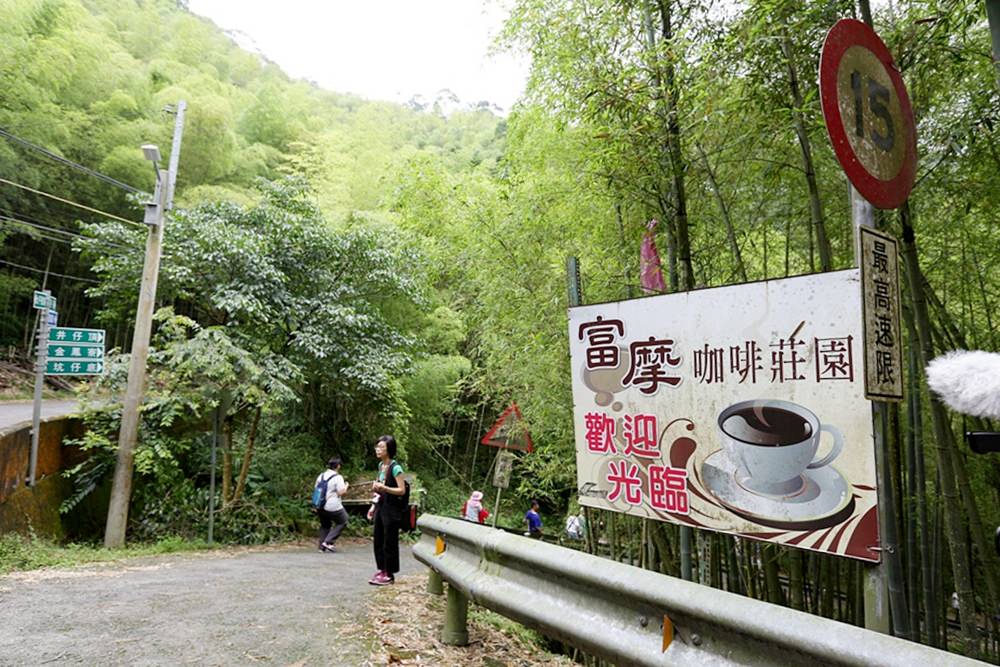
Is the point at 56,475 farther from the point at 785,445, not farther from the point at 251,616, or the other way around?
the point at 785,445

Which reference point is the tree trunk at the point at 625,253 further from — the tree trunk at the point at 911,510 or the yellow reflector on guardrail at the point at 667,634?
the yellow reflector on guardrail at the point at 667,634

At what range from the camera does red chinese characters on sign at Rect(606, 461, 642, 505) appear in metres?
2.31

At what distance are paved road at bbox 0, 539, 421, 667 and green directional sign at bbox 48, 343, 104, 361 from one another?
9.53 ft

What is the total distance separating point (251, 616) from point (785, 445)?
2726 millimetres

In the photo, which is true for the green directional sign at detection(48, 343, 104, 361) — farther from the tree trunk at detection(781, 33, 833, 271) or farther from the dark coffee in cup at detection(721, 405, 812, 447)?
the tree trunk at detection(781, 33, 833, 271)

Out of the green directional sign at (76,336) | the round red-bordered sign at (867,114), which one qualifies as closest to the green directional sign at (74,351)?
the green directional sign at (76,336)

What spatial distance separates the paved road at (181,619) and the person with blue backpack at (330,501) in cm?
273

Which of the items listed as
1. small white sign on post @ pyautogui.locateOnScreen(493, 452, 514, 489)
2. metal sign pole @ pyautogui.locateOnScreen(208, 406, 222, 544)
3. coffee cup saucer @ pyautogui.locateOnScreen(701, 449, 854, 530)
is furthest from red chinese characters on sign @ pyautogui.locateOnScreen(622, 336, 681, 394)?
metal sign pole @ pyautogui.locateOnScreen(208, 406, 222, 544)

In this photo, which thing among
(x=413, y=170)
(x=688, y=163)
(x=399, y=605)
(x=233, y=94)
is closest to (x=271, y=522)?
(x=413, y=170)

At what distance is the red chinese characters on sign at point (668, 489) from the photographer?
214cm

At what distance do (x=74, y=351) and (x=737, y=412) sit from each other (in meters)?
7.66

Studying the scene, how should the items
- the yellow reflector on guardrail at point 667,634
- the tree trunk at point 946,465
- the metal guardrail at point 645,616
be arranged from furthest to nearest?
the tree trunk at point 946,465 → the yellow reflector on guardrail at point 667,634 → the metal guardrail at point 645,616

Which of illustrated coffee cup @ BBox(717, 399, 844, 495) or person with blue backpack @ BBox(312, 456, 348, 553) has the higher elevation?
illustrated coffee cup @ BBox(717, 399, 844, 495)

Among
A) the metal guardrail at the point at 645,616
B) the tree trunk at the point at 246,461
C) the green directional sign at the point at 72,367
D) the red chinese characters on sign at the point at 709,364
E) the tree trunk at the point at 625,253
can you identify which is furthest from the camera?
the tree trunk at the point at 246,461
